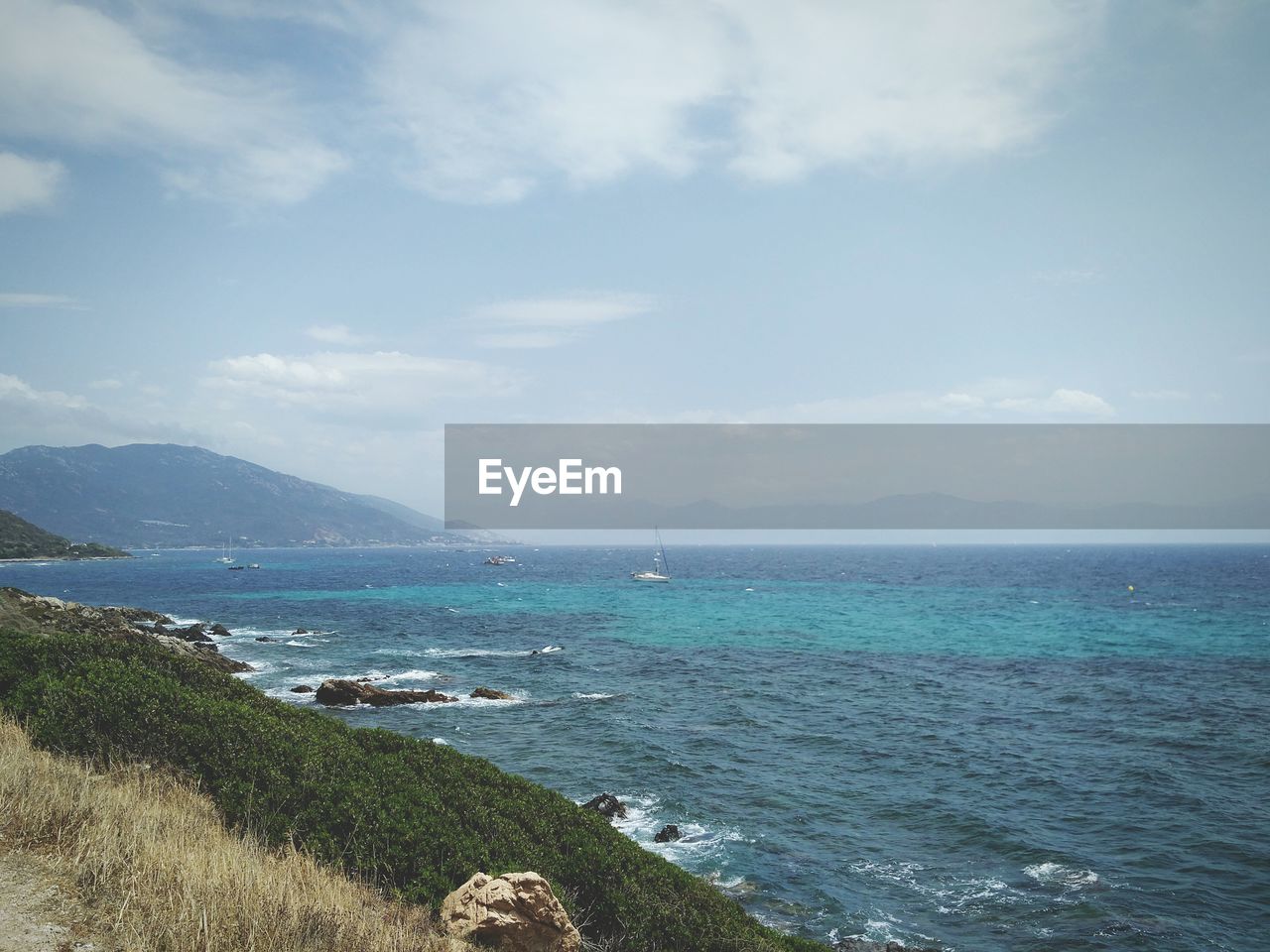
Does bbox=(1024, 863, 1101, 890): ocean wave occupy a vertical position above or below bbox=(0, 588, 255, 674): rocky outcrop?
below

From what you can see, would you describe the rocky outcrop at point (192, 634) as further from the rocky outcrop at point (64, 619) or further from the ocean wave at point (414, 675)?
the ocean wave at point (414, 675)

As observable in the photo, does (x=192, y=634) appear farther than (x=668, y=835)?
Yes

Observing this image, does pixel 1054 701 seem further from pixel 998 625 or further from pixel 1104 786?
pixel 998 625

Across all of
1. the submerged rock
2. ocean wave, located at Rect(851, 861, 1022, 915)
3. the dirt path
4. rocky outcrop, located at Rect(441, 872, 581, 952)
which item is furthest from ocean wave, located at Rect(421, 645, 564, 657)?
the dirt path

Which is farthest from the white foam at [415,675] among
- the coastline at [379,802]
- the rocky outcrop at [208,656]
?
the coastline at [379,802]

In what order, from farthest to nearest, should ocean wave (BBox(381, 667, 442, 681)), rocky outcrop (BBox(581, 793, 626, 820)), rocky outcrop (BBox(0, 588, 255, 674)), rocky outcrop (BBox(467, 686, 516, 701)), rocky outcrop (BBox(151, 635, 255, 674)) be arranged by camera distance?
ocean wave (BBox(381, 667, 442, 681)) < rocky outcrop (BBox(151, 635, 255, 674)) < rocky outcrop (BBox(467, 686, 516, 701)) < rocky outcrop (BBox(0, 588, 255, 674)) < rocky outcrop (BBox(581, 793, 626, 820))

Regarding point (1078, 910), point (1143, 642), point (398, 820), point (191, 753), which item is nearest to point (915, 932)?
point (1078, 910)

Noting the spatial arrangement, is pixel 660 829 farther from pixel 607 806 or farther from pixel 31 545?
pixel 31 545

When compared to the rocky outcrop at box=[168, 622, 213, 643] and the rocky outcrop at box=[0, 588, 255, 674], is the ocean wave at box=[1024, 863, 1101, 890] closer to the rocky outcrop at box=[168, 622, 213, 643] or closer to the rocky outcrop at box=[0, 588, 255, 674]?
the rocky outcrop at box=[0, 588, 255, 674]

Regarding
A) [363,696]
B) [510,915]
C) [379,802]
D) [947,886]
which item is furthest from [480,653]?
[510,915]
